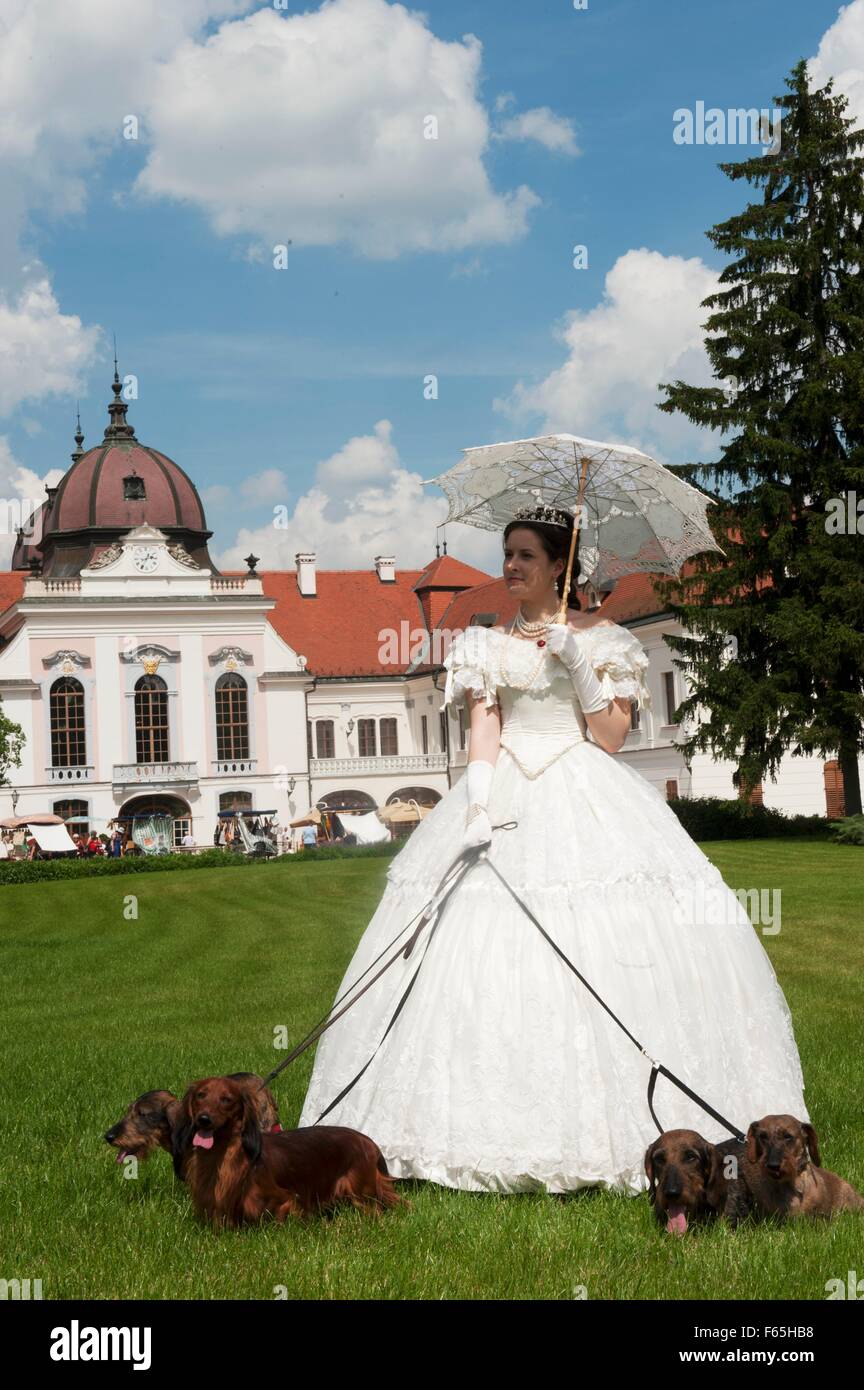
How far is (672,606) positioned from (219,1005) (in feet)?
70.4

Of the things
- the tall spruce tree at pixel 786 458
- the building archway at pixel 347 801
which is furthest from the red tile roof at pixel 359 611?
the tall spruce tree at pixel 786 458

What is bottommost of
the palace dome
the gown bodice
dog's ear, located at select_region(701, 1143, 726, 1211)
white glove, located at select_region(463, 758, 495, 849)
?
dog's ear, located at select_region(701, 1143, 726, 1211)

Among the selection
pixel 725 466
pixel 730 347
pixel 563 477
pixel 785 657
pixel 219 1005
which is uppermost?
pixel 730 347

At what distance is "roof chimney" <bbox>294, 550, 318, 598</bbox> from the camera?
63.5 meters

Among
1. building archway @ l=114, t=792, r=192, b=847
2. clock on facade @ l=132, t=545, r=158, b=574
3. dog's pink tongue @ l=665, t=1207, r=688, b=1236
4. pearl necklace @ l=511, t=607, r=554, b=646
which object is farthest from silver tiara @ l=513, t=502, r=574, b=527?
clock on facade @ l=132, t=545, r=158, b=574

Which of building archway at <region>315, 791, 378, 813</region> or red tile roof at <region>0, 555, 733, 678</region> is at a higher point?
red tile roof at <region>0, 555, 733, 678</region>

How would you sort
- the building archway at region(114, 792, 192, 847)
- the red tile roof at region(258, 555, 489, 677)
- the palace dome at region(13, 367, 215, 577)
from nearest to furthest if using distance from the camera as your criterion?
the building archway at region(114, 792, 192, 847), the palace dome at region(13, 367, 215, 577), the red tile roof at region(258, 555, 489, 677)

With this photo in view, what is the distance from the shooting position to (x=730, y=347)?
32594mm

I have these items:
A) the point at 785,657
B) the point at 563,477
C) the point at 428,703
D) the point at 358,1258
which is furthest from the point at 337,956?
the point at 428,703

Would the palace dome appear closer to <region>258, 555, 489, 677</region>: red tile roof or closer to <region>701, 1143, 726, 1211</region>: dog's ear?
<region>258, 555, 489, 677</region>: red tile roof

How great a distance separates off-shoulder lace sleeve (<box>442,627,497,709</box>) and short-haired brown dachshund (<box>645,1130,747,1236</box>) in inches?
75.9

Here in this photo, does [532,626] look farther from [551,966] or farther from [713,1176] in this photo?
[713,1176]
